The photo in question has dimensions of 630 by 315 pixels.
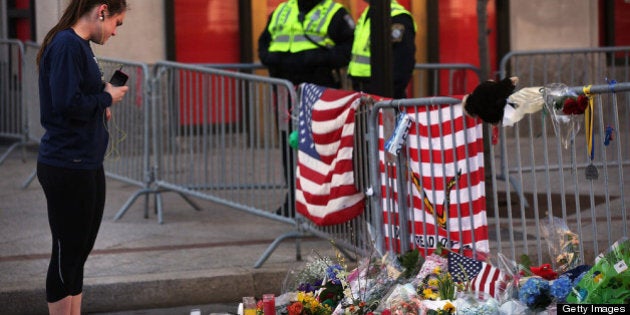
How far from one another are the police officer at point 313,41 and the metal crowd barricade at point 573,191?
166cm

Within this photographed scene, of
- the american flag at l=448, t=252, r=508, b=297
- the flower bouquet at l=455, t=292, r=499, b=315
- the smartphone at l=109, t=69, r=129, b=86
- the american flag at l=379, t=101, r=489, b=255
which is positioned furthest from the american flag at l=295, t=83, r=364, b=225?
the flower bouquet at l=455, t=292, r=499, b=315

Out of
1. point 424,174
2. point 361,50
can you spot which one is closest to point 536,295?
point 424,174

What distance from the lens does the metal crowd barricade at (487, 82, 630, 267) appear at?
18.2 ft

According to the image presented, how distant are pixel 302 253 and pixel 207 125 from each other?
5.12ft

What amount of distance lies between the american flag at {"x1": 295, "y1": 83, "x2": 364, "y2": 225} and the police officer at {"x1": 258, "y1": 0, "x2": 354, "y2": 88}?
2.07 metres

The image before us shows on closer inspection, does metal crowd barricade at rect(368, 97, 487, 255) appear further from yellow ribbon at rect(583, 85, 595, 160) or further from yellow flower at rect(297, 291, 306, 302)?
yellow flower at rect(297, 291, 306, 302)

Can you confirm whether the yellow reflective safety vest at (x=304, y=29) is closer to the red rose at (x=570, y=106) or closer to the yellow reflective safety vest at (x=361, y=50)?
the yellow reflective safety vest at (x=361, y=50)

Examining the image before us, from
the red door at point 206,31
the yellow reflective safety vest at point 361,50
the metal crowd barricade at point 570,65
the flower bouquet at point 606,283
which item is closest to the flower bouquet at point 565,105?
the flower bouquet at point 606,283

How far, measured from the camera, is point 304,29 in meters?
10.2

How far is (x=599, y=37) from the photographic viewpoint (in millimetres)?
16984

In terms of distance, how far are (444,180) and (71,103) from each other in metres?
1.79

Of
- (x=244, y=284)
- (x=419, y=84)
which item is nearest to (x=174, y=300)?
(x=244, y=284)

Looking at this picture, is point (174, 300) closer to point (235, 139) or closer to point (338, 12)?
point (235, 139)

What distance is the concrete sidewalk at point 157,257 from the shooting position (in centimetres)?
774
